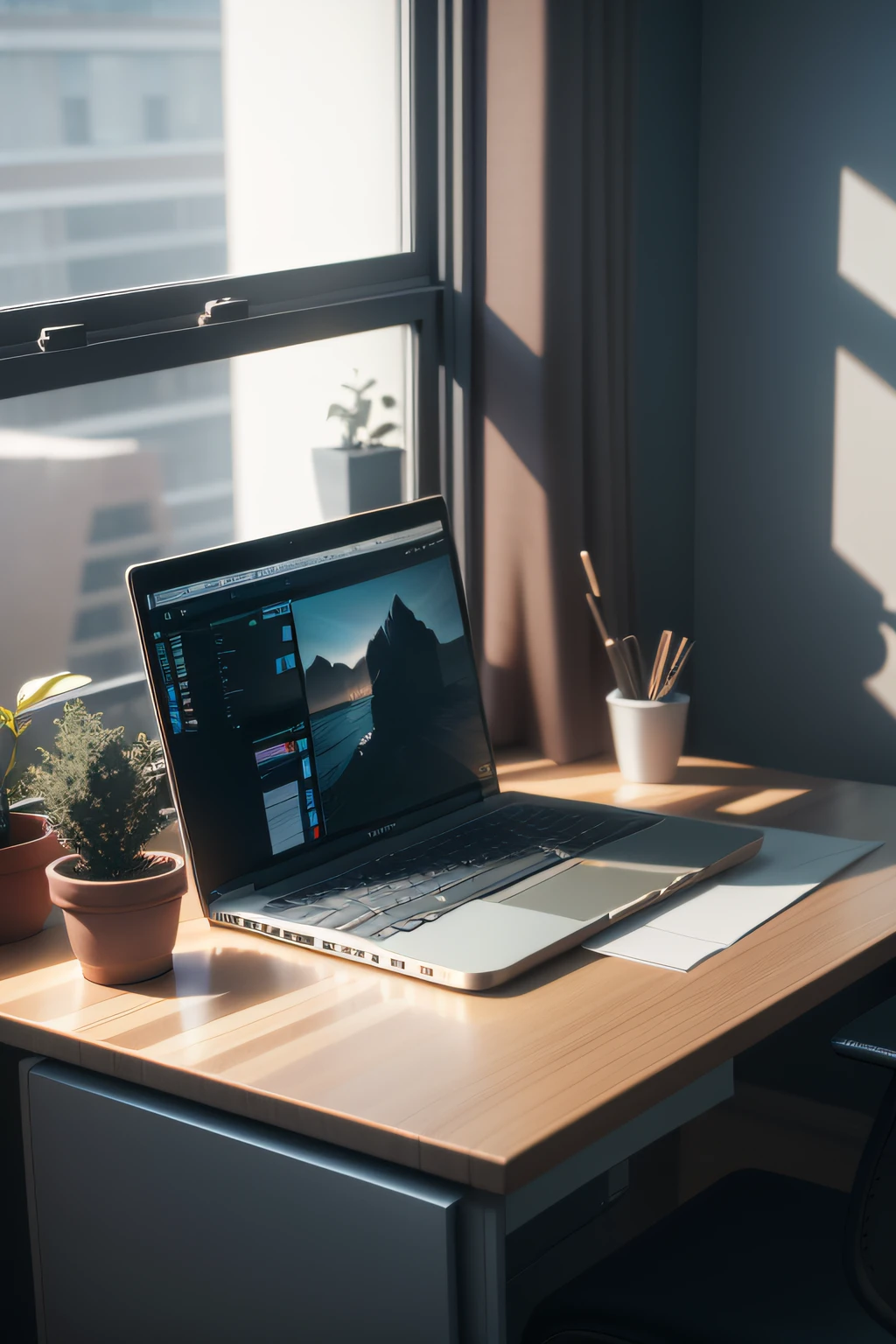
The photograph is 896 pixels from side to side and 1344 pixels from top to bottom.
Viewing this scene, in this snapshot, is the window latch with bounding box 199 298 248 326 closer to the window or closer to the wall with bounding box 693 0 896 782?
the window

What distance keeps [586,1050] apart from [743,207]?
4.71 feet

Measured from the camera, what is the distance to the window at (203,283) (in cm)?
147

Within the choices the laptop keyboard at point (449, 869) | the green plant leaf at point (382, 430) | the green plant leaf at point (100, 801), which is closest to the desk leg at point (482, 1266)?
the laptop keyboard at point (449, 869)

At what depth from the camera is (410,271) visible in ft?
6.26

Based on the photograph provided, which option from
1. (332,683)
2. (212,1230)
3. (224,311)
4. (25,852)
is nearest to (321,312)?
(224,311)

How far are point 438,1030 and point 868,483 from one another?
48.1 inches

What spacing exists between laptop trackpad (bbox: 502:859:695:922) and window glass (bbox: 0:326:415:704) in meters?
0.56

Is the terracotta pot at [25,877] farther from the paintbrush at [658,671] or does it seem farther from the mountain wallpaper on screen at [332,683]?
the paintbrush at [658,671]

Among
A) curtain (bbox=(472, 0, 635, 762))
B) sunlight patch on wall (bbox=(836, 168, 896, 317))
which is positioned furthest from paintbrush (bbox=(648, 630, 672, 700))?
sunlight patch on wall (bbox=(836, 168, 896, 317))

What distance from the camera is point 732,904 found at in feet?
4.48

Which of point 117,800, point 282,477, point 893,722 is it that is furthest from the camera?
point 893,722

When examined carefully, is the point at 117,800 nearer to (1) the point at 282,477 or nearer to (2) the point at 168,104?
(1) the point at 282,477

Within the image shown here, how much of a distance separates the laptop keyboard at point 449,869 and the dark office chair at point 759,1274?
0.34 m

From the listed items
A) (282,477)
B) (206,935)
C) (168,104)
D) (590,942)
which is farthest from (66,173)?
(590,942)
